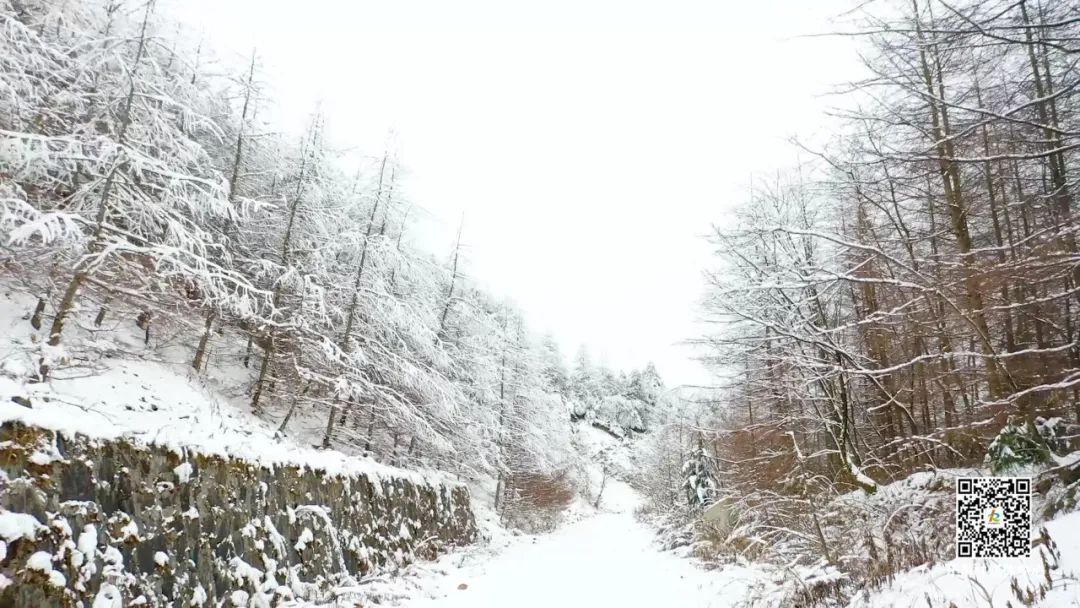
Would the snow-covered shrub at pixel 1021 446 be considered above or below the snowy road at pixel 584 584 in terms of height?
above

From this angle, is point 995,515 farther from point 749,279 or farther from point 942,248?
point 942,248

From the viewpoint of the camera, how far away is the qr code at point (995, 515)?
3.07 metres

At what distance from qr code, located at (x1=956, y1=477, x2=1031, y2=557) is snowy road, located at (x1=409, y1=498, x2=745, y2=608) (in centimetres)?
313

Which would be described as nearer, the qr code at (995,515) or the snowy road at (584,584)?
the qr code at (995,515)

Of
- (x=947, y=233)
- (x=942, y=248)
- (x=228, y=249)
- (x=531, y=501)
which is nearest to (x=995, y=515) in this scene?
(x=947, y=233)

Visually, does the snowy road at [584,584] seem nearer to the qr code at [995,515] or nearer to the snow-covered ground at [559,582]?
the snow-covered ground at [559,582]

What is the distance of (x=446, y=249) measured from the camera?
18.2 metres

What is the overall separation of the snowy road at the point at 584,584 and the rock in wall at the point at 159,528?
1.78 meters

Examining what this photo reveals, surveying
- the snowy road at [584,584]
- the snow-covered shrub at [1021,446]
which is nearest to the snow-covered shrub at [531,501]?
the snowy road at [584,584]

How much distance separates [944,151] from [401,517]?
10.7 meters

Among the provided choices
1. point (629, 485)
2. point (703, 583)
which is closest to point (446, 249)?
point (703, 583)

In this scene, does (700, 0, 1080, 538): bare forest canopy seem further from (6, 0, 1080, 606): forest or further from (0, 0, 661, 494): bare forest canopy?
(0, 0, 661, 494): bare forest canopy

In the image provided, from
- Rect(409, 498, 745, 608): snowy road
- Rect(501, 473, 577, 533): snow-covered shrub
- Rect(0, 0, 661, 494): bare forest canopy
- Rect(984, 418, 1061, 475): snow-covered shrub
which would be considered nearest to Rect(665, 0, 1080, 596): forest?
Rect(984, 418, 1061, 475): snow-covered shrub

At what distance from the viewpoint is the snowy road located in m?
6.84
